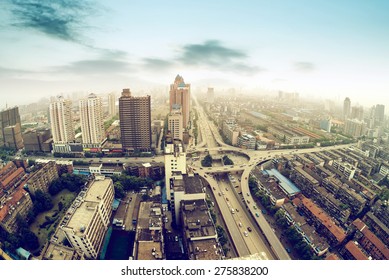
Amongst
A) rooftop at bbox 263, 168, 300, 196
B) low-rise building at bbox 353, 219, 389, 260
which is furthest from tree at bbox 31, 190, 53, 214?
low-rise building at bbox 353, 219, 389, 260

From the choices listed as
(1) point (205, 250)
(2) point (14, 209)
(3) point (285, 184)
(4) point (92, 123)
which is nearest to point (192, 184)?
(1) point (205, 250)

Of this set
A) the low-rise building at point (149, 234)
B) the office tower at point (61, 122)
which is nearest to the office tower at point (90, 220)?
the low-rise building at point (149, 234)

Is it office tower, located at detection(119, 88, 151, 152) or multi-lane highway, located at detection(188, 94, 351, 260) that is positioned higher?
office tower, located at detection(119, 88, 151, 152)

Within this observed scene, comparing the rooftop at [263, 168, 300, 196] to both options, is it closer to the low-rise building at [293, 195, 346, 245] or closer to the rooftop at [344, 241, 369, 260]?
the low-rise building at [293, 195, 346, 245]

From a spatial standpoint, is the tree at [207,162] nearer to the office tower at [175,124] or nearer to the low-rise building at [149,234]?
the office tower at [175,124]

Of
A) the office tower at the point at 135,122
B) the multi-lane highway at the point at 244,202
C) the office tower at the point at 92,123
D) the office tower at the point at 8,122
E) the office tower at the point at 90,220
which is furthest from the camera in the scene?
the office tower at the point at 92,123

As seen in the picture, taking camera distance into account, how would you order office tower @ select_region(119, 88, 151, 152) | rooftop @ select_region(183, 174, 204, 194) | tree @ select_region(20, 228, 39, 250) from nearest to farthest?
tree @ select_region(20, 228, 39, 250)
rooftop @ select_region(183, 174, 204, 194)
office tower @ select_region(119, 88, 151, 152)
